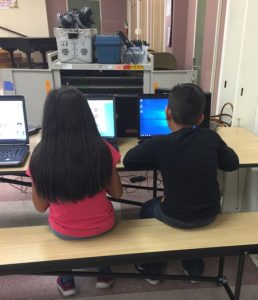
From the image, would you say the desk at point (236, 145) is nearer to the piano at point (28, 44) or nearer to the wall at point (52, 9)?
the piano at point (28, 44)

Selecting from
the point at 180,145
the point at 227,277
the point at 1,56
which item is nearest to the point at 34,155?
the point at 180,145

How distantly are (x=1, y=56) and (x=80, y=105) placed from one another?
7.75 meters

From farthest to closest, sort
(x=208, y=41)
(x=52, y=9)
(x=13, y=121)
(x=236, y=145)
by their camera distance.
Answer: (x=52, y=9)
(x=208, y=41)
(x=236, y=145)
(x=13, y=121)

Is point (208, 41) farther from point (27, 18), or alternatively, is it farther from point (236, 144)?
point (27, 18)

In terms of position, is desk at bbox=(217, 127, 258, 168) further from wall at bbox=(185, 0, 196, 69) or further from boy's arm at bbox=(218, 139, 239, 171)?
wall at bbox=(185, 0, 196, 69)

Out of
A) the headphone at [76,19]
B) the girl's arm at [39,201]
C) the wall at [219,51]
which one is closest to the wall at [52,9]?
the headphone at [76,19]

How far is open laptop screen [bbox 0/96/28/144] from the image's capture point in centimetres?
171

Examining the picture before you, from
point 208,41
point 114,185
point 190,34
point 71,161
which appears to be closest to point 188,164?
point 114,185

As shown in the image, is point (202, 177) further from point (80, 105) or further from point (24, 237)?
point (24, 237)

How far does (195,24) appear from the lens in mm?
3744

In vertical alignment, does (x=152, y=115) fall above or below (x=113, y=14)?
below

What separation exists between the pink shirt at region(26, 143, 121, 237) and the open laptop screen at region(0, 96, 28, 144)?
1.86 ft

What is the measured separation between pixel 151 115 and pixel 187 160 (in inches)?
26.1

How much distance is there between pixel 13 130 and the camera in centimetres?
178
